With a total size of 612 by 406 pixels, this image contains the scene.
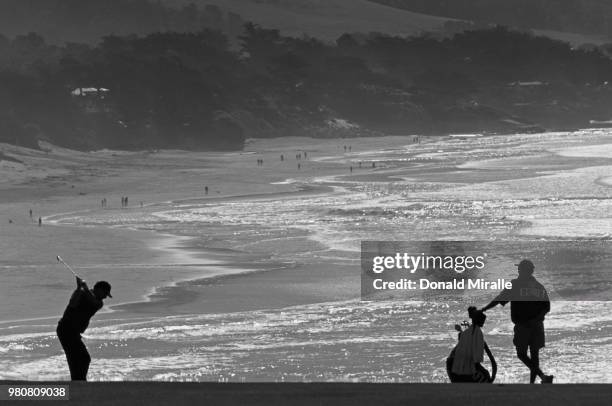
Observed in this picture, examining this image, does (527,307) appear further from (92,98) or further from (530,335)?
(92,98)

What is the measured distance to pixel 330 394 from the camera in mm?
13180

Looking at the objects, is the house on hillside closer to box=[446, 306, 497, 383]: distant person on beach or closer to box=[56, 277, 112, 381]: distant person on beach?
box=[56, 277, 112, 381]: distant person on beach

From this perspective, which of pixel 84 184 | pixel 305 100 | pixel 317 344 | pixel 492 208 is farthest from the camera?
pixel 305 100

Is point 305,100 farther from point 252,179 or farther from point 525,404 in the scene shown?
point 525,404

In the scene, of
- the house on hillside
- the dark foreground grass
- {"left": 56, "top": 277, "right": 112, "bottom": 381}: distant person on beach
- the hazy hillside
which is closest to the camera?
the dark foreground grass

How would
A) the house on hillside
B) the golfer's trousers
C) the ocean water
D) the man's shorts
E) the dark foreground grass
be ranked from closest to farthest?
the dark foreground grass → the golfer's trousers → the man's shorts → the ocean water → the house on hillside

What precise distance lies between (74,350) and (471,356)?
3.73 m

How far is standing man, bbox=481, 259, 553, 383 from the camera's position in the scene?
1385 centimetres

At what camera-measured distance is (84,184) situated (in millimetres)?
69812

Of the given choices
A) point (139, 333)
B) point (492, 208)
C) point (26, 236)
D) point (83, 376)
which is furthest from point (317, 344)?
point (492, 208)

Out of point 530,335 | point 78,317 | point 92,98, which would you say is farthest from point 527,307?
point 92,98

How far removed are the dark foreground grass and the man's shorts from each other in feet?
2.48

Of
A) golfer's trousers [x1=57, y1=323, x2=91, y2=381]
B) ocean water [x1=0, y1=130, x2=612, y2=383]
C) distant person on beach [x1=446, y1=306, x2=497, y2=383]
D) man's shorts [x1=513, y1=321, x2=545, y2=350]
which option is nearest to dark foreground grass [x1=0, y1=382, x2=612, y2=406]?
distant person on beach [x1=446, y1=306, x2=497, y2=383]

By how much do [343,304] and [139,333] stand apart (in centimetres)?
448
